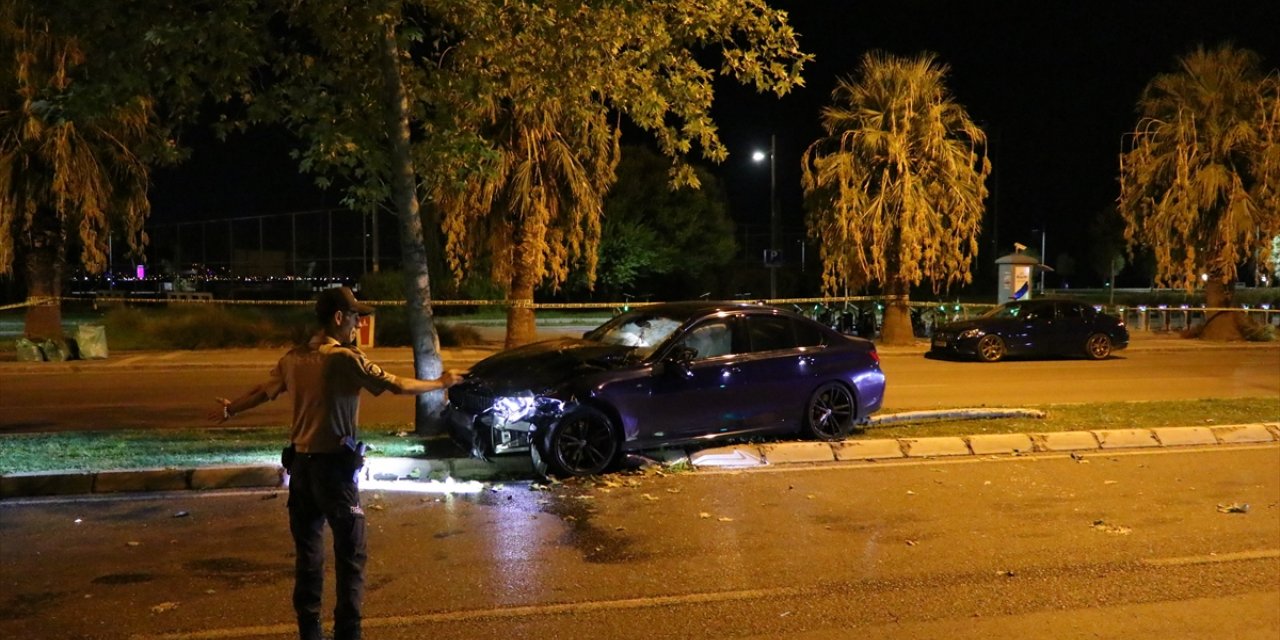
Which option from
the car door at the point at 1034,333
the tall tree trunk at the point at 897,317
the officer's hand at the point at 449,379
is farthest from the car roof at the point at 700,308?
the tall tree trunk at the point at 897,317

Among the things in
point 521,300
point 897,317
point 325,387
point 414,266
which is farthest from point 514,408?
point 897,317

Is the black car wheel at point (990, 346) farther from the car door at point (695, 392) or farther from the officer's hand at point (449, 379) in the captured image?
the officer's hand at point (449, 379)

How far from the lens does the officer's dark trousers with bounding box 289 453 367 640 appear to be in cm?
464

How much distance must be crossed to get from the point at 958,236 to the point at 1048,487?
53.0ft

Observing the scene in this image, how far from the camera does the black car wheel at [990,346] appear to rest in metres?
21.2

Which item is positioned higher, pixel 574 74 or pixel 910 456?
pixel 574 74

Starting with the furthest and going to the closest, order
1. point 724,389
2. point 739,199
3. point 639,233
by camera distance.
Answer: point 739,199, point 639,233, point 724,389

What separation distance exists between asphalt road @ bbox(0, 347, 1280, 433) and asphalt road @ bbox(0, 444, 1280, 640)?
443 cm

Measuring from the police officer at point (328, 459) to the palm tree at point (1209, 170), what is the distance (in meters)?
26.2

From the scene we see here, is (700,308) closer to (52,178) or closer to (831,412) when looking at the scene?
(831,412)

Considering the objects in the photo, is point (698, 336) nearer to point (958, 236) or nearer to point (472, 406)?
point (472, 406)

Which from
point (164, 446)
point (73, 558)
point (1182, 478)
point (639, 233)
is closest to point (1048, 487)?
point (1182, 478)

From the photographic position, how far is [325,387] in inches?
188

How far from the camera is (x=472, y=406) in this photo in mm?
8953
